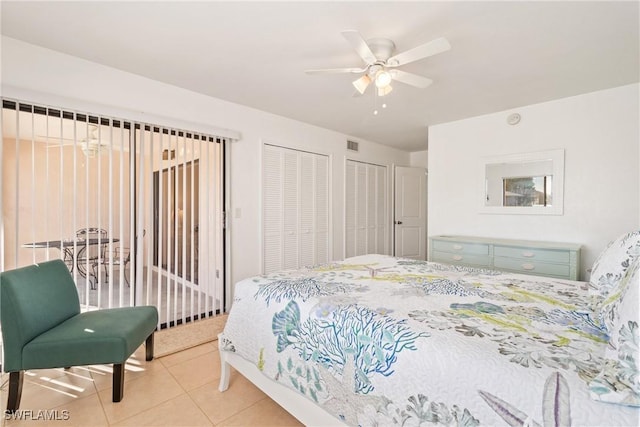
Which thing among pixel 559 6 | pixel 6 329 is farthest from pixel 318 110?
pixel 6 329

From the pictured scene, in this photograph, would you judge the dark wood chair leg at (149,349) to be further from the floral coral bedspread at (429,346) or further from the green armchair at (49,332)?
the floral coral bedspread at (429,346)

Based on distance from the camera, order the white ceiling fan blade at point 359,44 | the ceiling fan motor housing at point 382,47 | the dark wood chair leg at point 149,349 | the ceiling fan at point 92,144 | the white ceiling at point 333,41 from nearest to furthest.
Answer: the white ceiling fan blade at point 359,44, the white ceiling at point 333,41, the ceiling fan motor housing at point 382,47, the dark wood chair leg at point 149,349, the ceiling fan at point 92,144

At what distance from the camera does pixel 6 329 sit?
1.75m

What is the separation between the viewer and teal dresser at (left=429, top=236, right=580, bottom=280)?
2.95 meters

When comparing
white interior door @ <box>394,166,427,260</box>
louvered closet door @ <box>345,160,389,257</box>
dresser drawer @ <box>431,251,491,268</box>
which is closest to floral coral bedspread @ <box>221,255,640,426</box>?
dresser drawer @ <box>431,251,491,268</box>

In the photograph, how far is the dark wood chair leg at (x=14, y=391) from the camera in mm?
1755

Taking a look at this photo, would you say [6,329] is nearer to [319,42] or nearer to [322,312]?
[322,312]

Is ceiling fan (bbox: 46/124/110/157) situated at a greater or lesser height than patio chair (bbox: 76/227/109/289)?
greater

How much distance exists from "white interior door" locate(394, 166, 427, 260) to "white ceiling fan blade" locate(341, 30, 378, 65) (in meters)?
3.69

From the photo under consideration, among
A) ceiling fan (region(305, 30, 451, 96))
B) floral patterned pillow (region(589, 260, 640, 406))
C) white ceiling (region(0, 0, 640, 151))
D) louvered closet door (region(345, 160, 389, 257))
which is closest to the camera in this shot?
floral patterned pillow (region(589, 260, 640, 406))

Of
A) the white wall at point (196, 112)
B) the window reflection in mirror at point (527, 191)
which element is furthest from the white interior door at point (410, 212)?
the window reflection in mirror at point (527, 191)

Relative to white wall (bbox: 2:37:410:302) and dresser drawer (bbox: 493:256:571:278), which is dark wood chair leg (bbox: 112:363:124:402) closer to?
white wall (bbox: 2:37:410:302)

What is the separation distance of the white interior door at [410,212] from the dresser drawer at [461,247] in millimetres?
1830

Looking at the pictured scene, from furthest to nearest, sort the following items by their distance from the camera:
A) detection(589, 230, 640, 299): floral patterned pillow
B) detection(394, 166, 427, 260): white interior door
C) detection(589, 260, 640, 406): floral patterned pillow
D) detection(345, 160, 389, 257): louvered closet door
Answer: detection(394, 166, 427, 260): white interior door < detection(345, 160, 389, 257): louvered closet door < detection(589, 230, 640, 299): floral patterned pillow < detection(589, 260, 640, 406): floral patterned pillow
